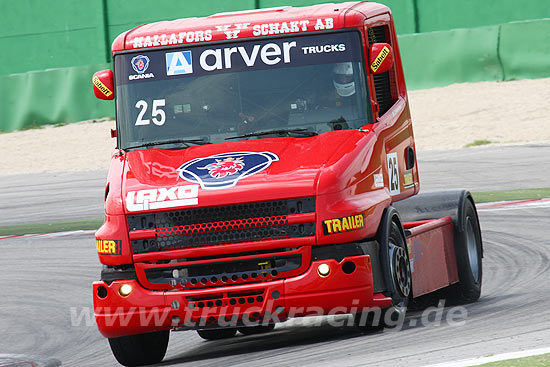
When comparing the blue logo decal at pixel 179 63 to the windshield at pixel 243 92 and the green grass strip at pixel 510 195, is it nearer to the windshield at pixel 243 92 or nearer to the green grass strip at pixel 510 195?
the windshield at pixel 243 92

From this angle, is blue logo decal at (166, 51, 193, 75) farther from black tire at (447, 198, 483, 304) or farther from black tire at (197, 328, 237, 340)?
black tire at (447, 198, 483, 304)

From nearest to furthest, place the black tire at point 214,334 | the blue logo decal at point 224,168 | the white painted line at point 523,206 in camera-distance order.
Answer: the blue logo decal at point 224,168
the black tire at point 214,334
the white painted line at point 523,206

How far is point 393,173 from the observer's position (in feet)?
28.4

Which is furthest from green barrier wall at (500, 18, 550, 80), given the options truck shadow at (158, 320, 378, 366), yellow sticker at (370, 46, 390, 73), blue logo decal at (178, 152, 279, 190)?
blue logo decal at (178, 152, 279, 190)

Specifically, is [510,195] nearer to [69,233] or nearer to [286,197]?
[69,233]

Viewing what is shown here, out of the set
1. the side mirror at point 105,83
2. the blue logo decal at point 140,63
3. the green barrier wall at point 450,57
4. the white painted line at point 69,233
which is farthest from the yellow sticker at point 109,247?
the green barrier wall at point 450,57

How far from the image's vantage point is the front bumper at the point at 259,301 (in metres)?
7.51

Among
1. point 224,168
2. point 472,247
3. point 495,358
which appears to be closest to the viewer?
point 495,358

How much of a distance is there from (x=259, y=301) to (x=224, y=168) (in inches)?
37.6

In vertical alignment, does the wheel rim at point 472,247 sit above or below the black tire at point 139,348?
below

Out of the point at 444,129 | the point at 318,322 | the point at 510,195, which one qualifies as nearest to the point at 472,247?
the point at 318,322

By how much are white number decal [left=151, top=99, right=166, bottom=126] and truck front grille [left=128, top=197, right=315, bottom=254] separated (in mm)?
1047

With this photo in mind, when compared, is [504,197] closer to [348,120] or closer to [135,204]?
[348,120]

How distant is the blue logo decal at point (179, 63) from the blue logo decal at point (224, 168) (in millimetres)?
884
